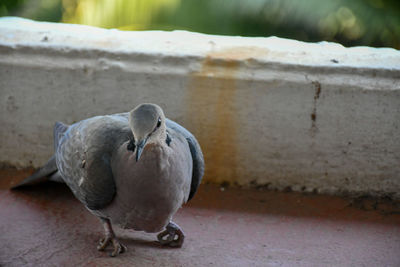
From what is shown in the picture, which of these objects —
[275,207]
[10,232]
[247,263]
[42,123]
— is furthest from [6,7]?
[247,263]

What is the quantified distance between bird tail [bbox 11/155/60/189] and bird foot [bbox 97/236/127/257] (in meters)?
0.54

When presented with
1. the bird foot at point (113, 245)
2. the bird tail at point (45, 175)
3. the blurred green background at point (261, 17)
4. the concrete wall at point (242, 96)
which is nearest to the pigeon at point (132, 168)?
the bird foot at point (113, 245)

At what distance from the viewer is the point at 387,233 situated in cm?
281

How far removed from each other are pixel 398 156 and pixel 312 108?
1.90ft

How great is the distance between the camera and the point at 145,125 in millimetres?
1972

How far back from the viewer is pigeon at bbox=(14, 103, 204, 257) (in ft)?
6.76

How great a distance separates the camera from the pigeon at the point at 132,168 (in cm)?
206

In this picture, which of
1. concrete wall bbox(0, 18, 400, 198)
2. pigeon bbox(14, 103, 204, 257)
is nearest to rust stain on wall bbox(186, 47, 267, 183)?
concrete wall bbox(0, 18, 400, 198)

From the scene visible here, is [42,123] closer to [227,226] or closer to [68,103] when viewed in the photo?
[68,103]

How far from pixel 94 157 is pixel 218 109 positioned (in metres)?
1.02

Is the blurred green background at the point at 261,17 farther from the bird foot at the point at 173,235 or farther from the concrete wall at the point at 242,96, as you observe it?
the bird foot at the point at 173,235

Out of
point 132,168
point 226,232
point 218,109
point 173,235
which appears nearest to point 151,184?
point 132,168

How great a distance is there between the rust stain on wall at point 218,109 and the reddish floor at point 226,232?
184 mm

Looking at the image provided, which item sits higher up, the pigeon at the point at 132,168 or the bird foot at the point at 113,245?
the pigeon at the point at 132,168
